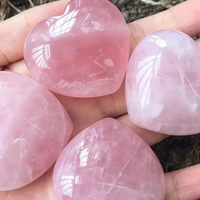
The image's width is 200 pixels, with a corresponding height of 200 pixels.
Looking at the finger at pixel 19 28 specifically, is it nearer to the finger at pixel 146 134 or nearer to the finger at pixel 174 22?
the finger at pixel 174 22

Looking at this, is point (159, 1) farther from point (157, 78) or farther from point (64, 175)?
point (64, 175)

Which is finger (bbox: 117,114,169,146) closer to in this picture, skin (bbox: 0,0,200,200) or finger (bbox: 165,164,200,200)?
skin (bbox: 0,0,200,200)

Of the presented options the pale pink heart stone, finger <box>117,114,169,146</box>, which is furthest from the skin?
the pale pink heart stone

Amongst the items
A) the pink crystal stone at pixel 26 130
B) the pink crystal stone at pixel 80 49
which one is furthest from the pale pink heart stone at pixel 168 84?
the pink crystal stone at pixel 26 130

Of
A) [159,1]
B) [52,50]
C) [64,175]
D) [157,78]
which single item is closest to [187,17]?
[159,1]

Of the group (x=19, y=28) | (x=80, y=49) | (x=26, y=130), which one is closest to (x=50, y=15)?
(x=19, y=28)
